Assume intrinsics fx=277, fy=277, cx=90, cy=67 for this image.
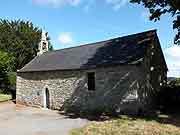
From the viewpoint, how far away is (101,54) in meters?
24.8

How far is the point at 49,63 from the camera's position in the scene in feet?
99.0

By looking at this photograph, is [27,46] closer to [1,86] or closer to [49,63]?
[1,86]

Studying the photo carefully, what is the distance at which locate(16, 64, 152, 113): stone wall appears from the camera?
20750 mm

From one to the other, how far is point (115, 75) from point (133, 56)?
2.02 metres

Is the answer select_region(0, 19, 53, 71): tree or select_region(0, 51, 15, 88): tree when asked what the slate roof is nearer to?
select_region(0, 51, 15, 88): tree

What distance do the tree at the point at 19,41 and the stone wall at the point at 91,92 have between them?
2429 cm

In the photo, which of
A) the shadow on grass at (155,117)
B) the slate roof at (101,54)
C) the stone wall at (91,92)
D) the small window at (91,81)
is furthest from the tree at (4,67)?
the shadow on grass at (155,117)

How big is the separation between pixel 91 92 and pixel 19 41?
35.0 m

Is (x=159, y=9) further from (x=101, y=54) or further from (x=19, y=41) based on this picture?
(x=19, y=41)

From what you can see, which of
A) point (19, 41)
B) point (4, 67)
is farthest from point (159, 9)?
point (19, 41)

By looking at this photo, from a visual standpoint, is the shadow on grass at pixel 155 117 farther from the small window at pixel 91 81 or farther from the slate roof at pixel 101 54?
the slate roof at pixel 101 54

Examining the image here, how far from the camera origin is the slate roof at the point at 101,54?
22.0 m

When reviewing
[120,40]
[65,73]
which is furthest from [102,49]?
[65,73]

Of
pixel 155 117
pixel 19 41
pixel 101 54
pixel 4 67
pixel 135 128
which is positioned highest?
pixel 19 41
